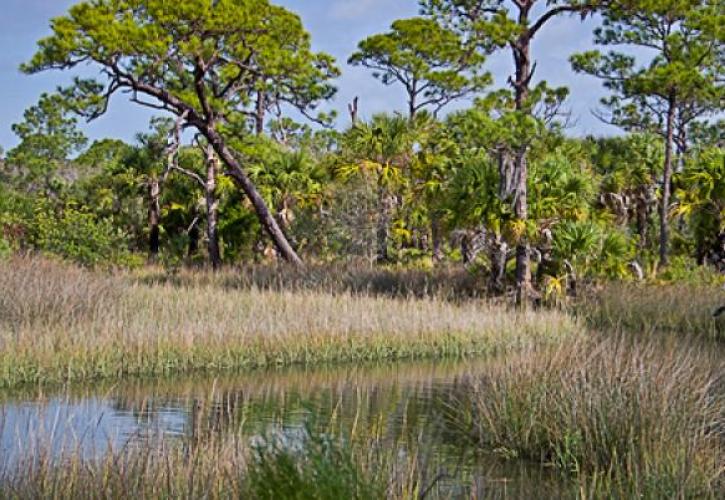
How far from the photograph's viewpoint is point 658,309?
1923 centimetres

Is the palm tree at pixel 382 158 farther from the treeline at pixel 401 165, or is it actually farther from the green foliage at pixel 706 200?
the green foliage at pixel 706 200

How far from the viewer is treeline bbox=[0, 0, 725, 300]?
21.3 metres

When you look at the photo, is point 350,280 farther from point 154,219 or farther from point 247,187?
point 154,219

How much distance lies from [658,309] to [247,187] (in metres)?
10.4

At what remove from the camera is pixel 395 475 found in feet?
19.2

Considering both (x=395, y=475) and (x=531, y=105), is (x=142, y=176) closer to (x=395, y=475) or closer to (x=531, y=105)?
(x=531, y=105)

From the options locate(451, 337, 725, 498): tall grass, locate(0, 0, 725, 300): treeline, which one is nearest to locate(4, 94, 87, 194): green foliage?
locate(0, 0, 725, 300): treeline

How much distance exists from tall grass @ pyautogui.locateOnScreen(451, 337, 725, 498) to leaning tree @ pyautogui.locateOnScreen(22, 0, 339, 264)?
1474 cm

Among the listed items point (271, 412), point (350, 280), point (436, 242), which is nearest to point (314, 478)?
A: point (271, 412)

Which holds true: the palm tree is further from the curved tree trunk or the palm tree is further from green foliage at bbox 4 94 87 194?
green foliage at bbox 4 94 87 194

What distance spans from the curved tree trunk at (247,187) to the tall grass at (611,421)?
50.1 feet

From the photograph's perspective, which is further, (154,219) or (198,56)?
(154,219)

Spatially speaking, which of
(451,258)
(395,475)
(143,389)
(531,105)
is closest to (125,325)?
(143,389)

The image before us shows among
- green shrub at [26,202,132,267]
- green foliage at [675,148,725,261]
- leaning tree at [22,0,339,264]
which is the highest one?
leaning tree at [22,0,339,264]
